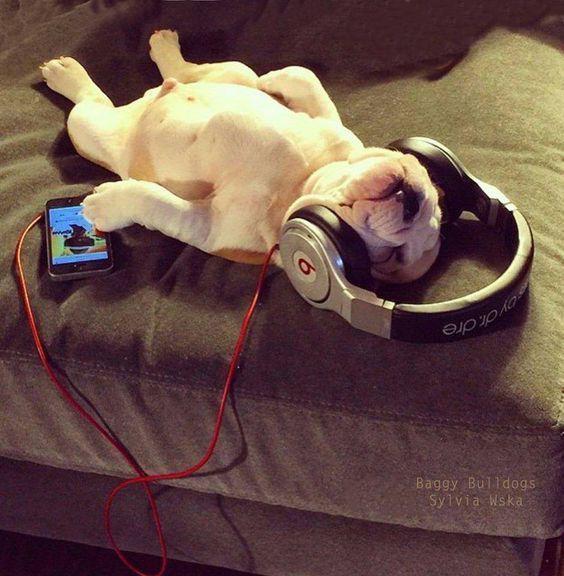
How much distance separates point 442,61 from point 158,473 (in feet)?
2.62

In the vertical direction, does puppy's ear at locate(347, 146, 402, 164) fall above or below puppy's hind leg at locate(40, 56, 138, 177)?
above

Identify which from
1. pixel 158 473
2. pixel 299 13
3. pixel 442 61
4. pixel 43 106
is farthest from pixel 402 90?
pixel 158 473

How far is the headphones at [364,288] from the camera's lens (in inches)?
33.4

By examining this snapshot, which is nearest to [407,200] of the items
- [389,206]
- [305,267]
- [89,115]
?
[389,206]

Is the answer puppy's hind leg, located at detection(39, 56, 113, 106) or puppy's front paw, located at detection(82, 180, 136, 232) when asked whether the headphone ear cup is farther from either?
puppy's hind leg, located at detection(39, 56, 113, 106)

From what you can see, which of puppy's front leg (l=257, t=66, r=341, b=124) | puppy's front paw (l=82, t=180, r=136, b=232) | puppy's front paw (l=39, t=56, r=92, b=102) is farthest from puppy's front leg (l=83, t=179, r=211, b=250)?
puppy's front paw (l=39, t=56, r=92, b=102)

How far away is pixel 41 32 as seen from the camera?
145cm

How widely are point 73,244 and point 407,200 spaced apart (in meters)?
0.44

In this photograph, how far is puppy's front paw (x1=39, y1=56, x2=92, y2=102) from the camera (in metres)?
1.31

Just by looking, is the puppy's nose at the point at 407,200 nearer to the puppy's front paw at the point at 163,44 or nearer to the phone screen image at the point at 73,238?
the phone screen image at the point at 73,238

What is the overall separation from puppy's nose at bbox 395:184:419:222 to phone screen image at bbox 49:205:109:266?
39 centimetres

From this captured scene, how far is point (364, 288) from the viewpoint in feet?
2.92

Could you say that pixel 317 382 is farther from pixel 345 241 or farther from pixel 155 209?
pixel 155 209

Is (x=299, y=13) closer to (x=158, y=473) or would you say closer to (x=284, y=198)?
(x=284, y=198)
